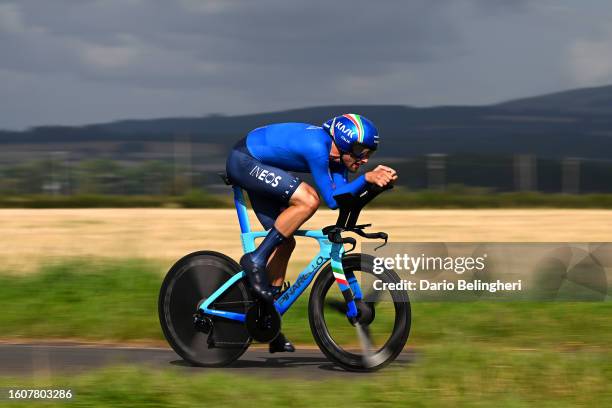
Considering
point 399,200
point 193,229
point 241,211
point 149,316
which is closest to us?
point 241,211

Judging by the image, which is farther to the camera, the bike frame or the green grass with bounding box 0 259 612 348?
the green grass with bounding box 0 259 612 348

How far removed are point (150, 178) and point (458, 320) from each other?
2261 cm

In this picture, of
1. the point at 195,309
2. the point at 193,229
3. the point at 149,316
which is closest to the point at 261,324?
the point at 195,309

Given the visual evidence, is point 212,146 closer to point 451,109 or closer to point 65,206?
point 65,206

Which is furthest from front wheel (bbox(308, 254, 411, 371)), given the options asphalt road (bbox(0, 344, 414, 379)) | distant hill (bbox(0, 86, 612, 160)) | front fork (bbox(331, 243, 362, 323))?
distant hill (bbox(0, 86, 612, 160))

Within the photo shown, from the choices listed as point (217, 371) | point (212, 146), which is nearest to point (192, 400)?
point (217, 371)

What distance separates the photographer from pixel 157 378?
19.7ft

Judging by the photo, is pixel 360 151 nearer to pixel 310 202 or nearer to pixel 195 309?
pixel 310 202

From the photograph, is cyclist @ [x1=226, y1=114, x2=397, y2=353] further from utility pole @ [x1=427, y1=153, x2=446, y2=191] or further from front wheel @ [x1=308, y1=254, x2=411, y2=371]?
utility pole @ [x1=427, y1=153, x2=446, y2=191]

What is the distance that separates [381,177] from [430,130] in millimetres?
46685

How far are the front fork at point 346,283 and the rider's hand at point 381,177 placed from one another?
64 centimetres

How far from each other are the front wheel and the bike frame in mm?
51

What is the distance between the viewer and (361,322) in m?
6.89

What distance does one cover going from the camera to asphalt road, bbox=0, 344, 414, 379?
7027mm
